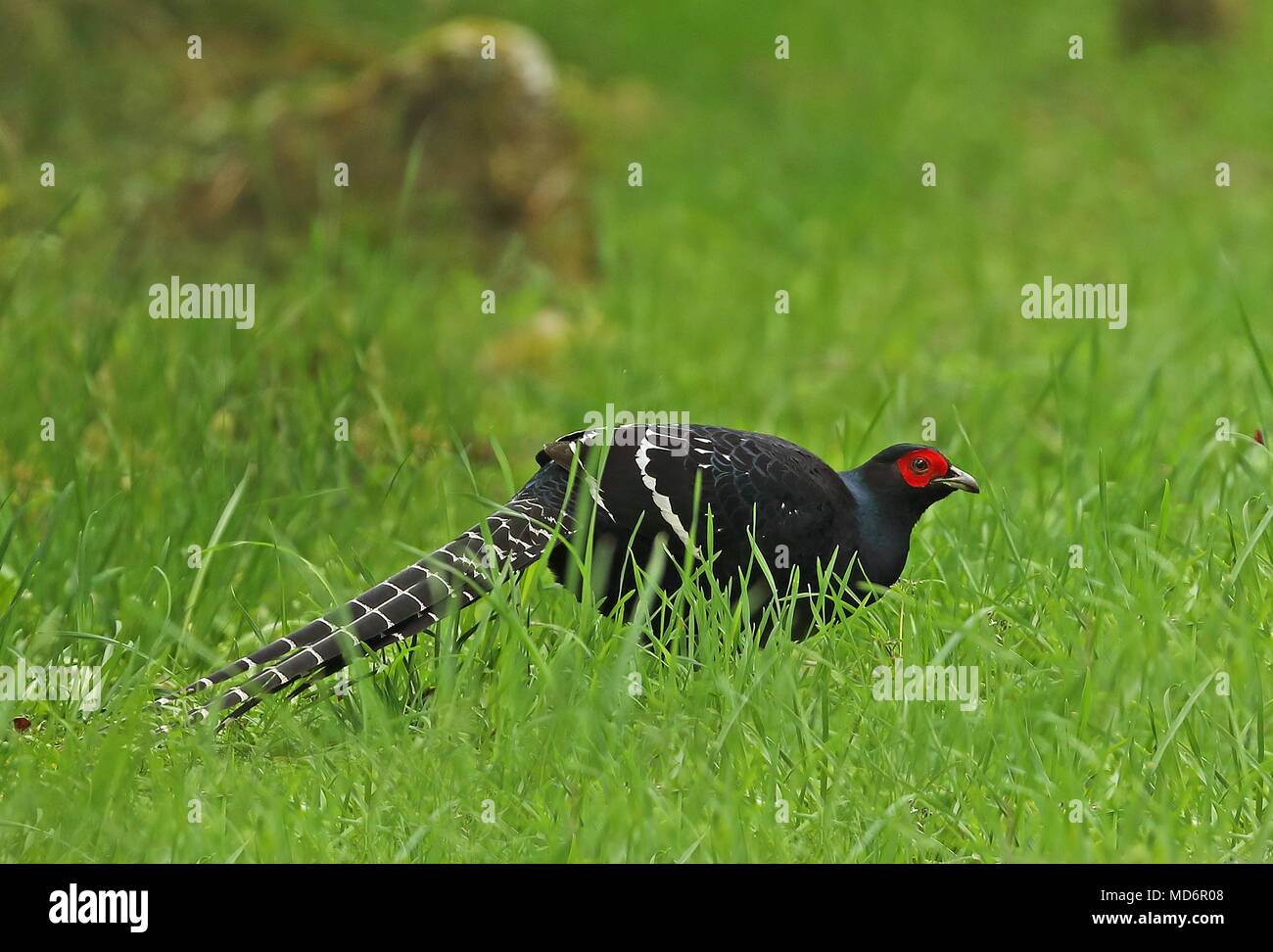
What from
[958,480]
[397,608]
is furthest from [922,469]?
[397,608]

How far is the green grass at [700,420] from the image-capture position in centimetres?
339

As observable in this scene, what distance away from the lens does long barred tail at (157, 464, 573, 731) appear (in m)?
3.64

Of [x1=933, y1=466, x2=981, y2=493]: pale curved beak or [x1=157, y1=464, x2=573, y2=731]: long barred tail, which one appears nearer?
[x1=157, y1=464, x2=573, y2=731]: long barred tail

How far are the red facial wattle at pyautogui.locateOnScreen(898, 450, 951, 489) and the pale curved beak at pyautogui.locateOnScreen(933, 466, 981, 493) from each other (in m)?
0.01

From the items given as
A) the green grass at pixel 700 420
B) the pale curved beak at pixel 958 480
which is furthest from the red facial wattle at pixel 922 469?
the green grass at pixel 700 420

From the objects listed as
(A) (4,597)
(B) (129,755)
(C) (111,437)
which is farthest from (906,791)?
(C) (111,437)

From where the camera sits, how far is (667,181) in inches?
405

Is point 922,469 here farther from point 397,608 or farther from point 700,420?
point 700,420

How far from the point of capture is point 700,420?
6.79 metres

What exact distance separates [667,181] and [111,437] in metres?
5.65

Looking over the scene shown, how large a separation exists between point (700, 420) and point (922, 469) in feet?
8.02

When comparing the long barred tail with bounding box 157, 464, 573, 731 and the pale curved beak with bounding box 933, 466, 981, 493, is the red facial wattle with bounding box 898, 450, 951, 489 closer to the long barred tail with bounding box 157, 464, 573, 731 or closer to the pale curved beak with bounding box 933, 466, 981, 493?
the pale curved beak with bounding box 933, 466, 981, 493

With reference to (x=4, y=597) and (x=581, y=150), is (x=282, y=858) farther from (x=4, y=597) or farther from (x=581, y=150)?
(x=581, y=150)

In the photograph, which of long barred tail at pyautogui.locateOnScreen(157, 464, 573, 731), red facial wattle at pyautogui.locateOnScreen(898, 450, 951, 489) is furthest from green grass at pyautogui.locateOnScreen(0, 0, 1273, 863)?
red facial wattle at pyautogui.locateOnScreen(898, 450, 951, 489)
